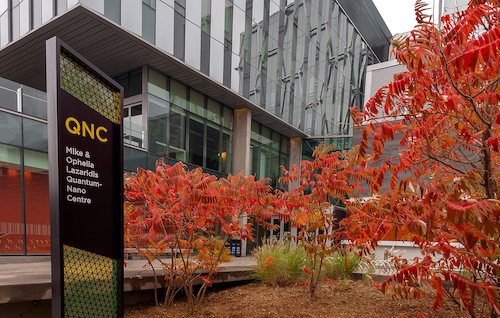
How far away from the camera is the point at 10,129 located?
10.7 m

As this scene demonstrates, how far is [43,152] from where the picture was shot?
11656mm

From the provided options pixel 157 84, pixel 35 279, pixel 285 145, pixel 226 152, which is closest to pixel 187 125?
pixel 157 84

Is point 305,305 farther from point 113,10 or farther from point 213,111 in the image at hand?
point 213,111

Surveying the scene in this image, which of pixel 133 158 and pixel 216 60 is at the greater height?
pixel 216 60

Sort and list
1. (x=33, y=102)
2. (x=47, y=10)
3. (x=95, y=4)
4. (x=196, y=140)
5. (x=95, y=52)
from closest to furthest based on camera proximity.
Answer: (x=33, y=102) < (x=95, y=4) < (x=47, y=10) < (x=95, y=52) < (x=196, y=140)

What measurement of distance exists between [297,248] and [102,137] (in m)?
7.36

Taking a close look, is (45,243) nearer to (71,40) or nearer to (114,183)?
(71,40)

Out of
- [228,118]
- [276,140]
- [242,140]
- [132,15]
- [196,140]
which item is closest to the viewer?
[132,15]

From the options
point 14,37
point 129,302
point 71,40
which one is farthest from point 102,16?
point 129,302

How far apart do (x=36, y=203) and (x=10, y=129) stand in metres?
2.78

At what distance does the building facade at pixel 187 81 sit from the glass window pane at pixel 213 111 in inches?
3.7

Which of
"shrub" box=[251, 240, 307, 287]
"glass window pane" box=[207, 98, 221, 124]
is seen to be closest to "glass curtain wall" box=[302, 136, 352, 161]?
"glass window pane" box=[207, 98, 221, 124]

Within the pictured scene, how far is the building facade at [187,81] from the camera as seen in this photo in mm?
11289

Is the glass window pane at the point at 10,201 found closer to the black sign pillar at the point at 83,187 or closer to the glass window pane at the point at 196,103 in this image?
the glass window pane at the point at 196,103
